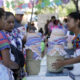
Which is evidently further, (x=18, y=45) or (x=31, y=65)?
(x=18, y=45)

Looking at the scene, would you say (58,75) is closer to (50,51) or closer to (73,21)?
(50,51)

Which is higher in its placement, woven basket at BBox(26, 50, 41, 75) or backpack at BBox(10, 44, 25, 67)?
backpack at BBox(10, 44, 25, 67)

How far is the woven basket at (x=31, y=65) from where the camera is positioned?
232cm

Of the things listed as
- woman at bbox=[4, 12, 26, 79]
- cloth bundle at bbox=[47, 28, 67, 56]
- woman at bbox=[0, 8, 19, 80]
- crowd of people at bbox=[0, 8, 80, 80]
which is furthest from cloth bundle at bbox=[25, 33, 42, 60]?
woman at bbox=[0, 8, 19, 80]

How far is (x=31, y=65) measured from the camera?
2.34 meters

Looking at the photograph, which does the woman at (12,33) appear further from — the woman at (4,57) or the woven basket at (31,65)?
the woman at (4,57)

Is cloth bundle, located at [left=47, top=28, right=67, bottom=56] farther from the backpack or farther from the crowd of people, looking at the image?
the backpack

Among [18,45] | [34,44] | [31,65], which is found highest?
[34,44]

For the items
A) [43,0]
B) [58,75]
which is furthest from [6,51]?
[43,0]

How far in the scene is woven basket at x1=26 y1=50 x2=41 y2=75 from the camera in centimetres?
232

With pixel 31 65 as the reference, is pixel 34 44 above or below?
above

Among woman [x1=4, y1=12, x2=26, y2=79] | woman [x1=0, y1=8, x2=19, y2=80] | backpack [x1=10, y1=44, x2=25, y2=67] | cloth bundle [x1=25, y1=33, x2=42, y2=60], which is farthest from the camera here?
woman [x1=4, y1=12, x2=26, y2=79]

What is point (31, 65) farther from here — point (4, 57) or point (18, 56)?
point (4, 57)

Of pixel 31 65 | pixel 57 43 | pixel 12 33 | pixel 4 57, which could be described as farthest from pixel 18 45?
pixel 4 57
